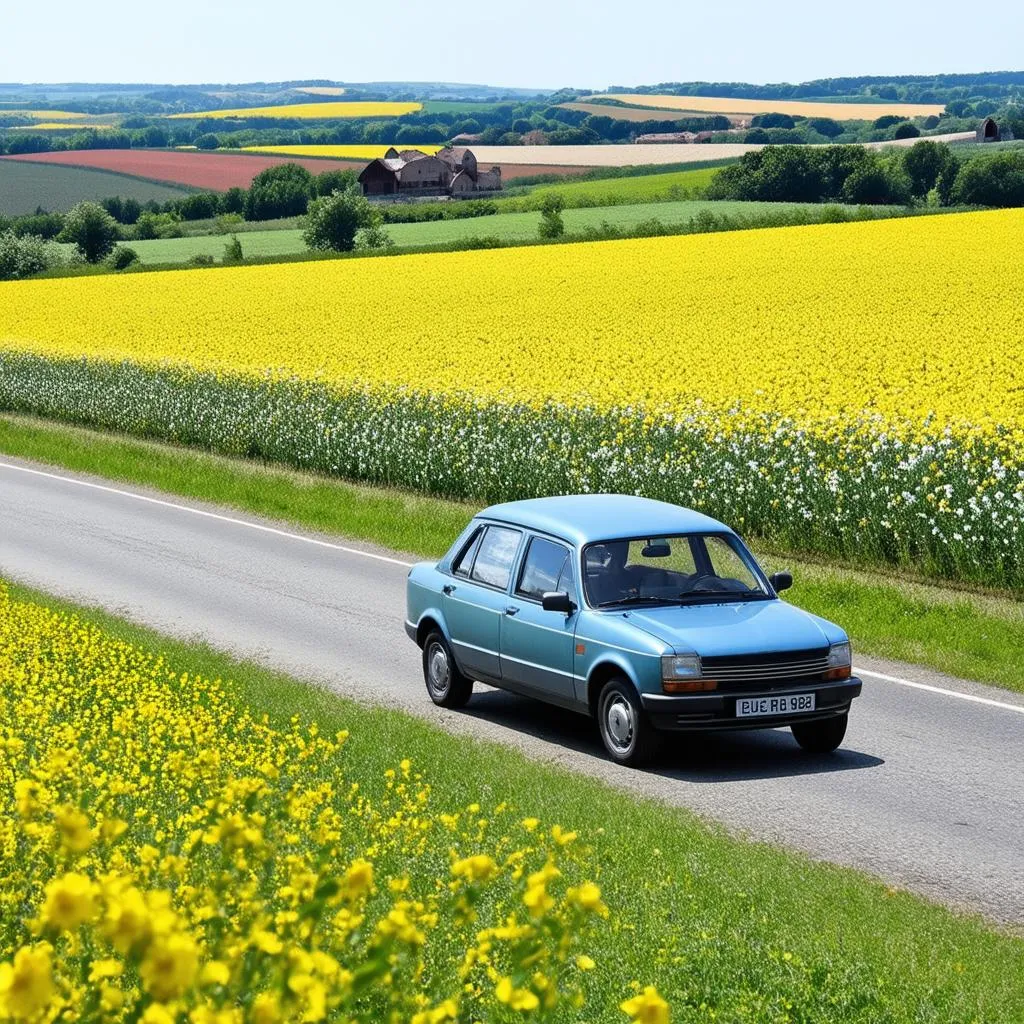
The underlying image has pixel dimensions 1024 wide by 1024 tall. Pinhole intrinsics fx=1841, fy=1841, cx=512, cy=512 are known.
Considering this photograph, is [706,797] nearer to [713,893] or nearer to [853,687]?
[853,687]

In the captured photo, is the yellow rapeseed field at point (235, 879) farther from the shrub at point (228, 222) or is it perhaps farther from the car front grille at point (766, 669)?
the shrub at point (228, 222)

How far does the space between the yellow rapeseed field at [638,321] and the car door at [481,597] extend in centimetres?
973

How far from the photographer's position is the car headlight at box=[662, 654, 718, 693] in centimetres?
1222

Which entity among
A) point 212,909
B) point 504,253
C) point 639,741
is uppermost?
point 212,909

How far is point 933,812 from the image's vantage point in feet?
37.4

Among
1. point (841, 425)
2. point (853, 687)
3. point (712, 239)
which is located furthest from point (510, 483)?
point (712, 239)

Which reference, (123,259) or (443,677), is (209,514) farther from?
(123,259)

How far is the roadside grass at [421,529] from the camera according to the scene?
1725 centimetres

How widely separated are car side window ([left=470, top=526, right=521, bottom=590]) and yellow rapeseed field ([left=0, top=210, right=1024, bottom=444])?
9.71 m

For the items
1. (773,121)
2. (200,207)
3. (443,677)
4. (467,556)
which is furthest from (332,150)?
(443,677)

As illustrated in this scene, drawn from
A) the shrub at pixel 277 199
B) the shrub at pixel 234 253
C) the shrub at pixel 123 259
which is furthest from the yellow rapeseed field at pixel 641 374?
the shrub at pixel 277 199

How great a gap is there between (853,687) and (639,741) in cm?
154

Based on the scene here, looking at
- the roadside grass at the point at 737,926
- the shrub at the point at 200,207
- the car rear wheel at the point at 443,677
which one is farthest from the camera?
the shrub at the point at 200,207

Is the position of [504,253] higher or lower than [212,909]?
lower
